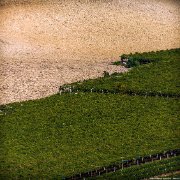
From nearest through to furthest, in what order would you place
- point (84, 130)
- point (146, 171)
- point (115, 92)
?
point (146, 171) < point (84, 130) < point (115, 92)

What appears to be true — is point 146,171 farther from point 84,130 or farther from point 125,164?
point 84,130

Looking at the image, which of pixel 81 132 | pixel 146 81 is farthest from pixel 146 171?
pixel 146 81

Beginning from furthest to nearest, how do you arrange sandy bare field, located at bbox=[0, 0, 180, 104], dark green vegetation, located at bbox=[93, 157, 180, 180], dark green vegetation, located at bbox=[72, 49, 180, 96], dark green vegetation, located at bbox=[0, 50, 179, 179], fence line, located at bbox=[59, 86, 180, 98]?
sandy bare field, located at bbox=[0, 0, 180, 104] < dark green vegetation, located at bbox=[72, 49, 180, 96] < fence line, located at bbox=[59, 86, 180, 98] < dark green vegetation, located at bbox=[0, 50, 179, 179] < dark green vegetation, located at bbox=[93, 157, 180, 180]

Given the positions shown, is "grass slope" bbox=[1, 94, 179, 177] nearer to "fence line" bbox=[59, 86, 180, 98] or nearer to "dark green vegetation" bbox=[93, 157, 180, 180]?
"fence line" bbox=[59, 86, 180, 98]

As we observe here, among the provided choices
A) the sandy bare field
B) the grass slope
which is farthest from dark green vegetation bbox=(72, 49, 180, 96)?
the sandy bare field

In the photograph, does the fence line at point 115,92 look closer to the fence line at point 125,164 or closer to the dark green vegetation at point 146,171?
the fence line at point 125,164

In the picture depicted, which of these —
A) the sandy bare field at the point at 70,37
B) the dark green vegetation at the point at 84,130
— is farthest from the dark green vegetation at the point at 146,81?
the sandy bare field at the point at 70,37
